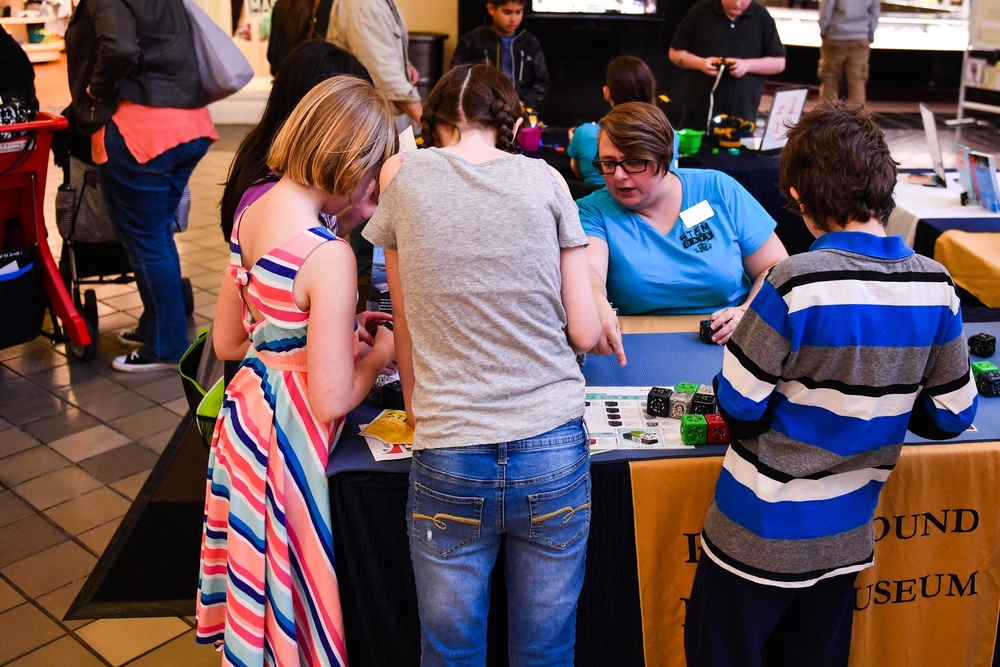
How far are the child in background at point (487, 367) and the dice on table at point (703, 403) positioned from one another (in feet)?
1.20

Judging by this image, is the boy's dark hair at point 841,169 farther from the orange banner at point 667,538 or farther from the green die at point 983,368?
the green die at point 983,368

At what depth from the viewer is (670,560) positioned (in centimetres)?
177

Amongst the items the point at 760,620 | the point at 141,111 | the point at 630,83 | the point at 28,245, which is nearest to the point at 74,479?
the point at 28,245

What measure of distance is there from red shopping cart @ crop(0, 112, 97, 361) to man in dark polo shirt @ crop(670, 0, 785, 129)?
3.19 m

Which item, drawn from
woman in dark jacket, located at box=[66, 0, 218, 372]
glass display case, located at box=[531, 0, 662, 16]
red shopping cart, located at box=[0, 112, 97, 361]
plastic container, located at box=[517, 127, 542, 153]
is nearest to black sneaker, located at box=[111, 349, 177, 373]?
red shopping cart, located at box=[0, 112, 97, 361]

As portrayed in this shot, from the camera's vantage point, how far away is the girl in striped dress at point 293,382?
1.55 meters

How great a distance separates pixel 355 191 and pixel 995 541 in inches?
53.1

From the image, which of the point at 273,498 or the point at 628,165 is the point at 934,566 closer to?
the point at 628,165

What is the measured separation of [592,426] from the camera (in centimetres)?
177

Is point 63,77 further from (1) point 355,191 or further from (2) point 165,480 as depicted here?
(1) point 355,191

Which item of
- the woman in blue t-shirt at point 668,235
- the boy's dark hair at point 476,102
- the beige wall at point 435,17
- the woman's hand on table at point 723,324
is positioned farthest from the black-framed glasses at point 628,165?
the beige wall at point 435,17

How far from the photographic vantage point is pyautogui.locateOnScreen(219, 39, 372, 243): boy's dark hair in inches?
77.8

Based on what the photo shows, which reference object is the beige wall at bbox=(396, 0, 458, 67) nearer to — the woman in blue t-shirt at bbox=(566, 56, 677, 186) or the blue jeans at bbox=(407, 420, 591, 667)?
the woman in blue t-shirt at bbox=(566, 56, 677, 186)

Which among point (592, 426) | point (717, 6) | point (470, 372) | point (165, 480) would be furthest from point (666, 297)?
point (717, 6)
